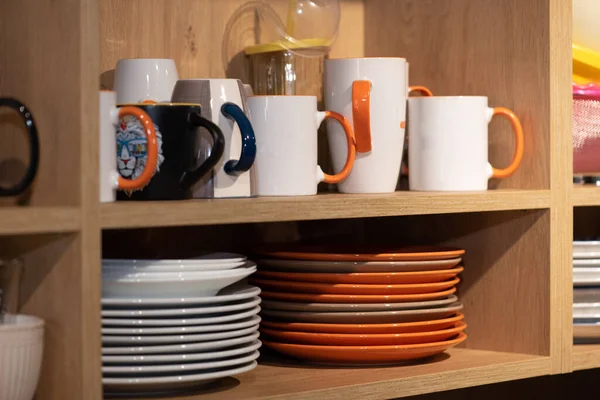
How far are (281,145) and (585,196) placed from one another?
0.46m

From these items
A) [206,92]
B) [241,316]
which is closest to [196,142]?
[206,92]

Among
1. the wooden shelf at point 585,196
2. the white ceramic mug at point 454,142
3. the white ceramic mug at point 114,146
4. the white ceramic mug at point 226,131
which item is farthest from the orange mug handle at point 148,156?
the wooden shelf at point 585,196

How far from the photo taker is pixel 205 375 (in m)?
1.16

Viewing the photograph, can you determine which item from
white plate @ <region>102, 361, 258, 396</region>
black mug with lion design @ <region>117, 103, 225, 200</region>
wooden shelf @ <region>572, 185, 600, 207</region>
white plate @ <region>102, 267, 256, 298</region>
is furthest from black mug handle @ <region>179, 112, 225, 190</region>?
wooden shelf @ <region>572, 185, 600, 207</region>

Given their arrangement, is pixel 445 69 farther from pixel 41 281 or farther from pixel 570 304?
pixel 41 281

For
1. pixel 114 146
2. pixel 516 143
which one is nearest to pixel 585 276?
pixel 516 143

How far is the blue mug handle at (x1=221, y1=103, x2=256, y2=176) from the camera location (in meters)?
1.20

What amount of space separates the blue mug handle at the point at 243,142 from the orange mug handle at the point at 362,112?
0.20 meters

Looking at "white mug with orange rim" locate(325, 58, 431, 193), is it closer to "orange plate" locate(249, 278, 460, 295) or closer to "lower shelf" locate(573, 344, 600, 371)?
"orange plate" locate(249, 278, 460, 295)

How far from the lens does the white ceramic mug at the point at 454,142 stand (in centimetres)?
141

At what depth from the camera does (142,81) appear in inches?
50.3

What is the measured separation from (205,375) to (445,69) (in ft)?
2.14

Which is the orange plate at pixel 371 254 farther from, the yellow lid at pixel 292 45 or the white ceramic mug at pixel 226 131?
the yellow lid at pixel 292 45

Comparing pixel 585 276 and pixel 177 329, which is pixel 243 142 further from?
pixel 585 276
